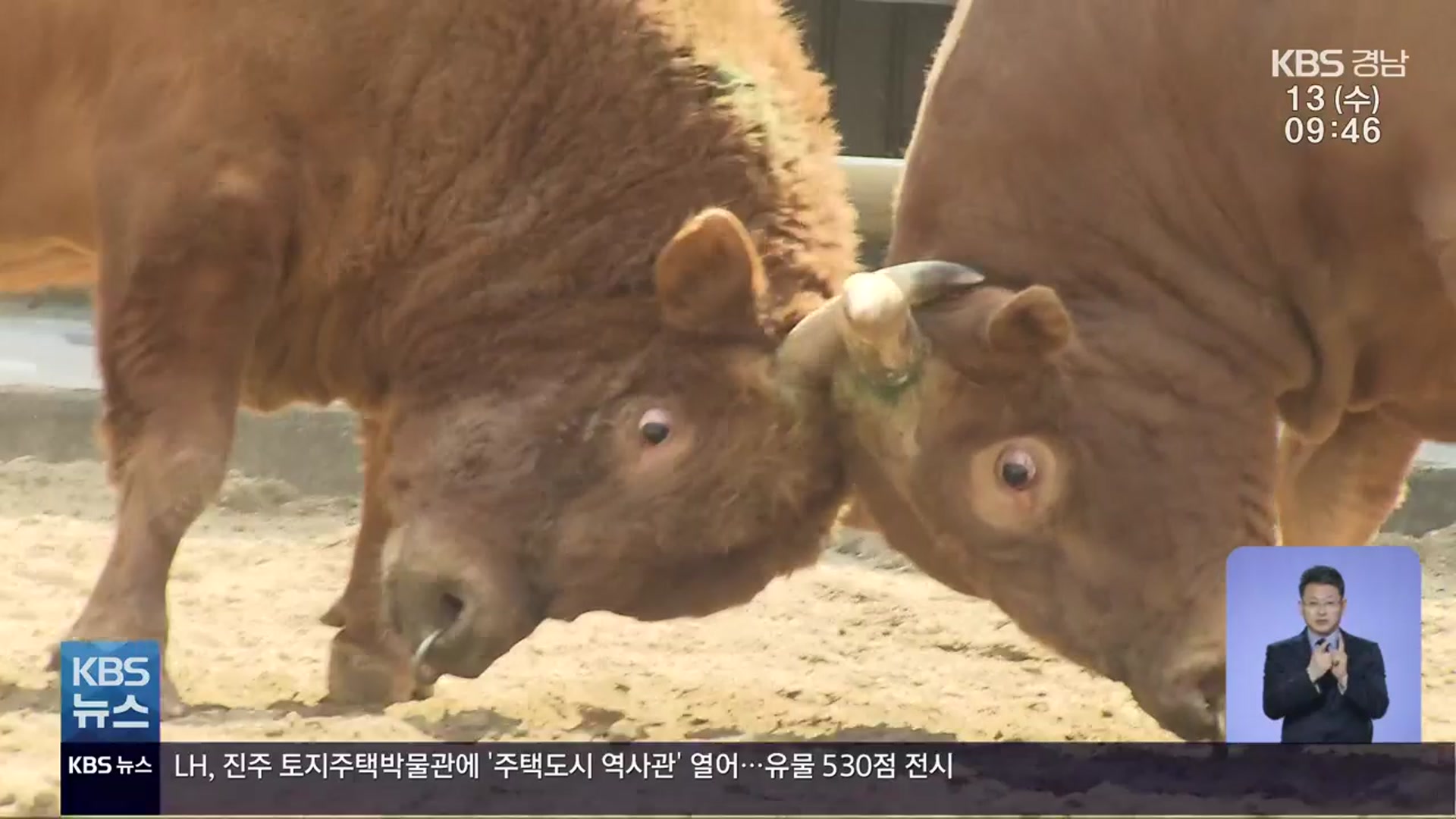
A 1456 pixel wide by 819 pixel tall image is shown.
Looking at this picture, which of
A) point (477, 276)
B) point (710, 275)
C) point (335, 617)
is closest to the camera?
point (710, 275)

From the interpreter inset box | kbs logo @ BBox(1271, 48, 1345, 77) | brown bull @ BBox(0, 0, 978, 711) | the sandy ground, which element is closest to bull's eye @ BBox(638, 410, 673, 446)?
brown bull @ BBox(0, 0, 978, 711)

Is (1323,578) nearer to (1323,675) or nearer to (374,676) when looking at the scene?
(1323,675)

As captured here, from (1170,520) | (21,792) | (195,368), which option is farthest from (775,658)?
(21,792)

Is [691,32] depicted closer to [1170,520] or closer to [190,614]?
[1170,520]

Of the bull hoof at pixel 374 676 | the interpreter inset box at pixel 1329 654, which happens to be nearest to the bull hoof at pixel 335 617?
the bull hoof at pixel 374 676

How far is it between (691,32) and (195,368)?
0.64m

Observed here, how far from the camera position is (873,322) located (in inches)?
64.6

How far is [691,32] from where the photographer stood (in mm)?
1929

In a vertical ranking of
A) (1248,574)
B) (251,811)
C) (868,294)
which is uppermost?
(868,294)

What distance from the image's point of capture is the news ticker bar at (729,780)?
1419 mm

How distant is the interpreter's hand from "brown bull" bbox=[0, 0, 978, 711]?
0.49m

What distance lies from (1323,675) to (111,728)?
103 centimetres

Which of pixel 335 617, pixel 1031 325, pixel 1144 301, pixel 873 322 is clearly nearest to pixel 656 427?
pixel 873 322

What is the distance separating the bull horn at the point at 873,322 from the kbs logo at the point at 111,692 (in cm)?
66
